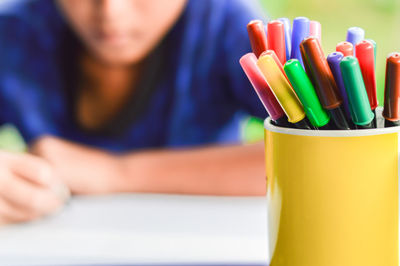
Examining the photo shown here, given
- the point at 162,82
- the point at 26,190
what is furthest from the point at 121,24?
the point at 26,190

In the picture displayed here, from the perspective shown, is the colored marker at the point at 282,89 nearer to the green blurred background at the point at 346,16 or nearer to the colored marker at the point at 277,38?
the colored marker at the point at 277,38

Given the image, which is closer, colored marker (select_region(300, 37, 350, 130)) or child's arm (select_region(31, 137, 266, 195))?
colored marker (select_region(300, 37, 350, 130))

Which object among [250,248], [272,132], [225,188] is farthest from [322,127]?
[225,188]

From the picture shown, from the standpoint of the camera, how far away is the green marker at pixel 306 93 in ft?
0.67

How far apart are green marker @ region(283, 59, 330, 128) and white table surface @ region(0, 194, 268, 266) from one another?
0.13 meters

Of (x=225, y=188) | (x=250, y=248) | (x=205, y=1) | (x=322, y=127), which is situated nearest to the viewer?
(x=322, y=127)

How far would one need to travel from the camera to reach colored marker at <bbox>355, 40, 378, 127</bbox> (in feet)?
0.70

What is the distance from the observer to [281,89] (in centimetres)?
22

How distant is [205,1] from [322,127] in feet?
1.46

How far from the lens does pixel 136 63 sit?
0.65 m

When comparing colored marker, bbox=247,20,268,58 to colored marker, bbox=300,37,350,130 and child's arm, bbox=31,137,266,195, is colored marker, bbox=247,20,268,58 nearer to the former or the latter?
colored marker, bbox=300,37,350,130

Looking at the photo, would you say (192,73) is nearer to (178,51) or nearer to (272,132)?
(178,51)

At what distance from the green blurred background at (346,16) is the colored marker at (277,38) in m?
0.40

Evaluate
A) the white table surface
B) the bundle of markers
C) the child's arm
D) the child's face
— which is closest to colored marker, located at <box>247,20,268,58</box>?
the bundle of markers
